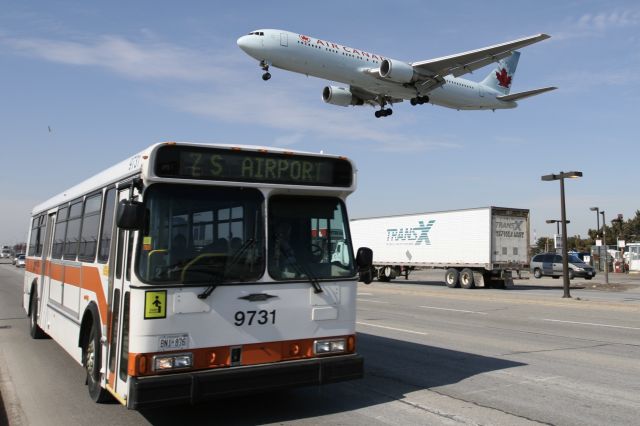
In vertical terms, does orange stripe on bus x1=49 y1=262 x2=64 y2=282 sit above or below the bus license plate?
above

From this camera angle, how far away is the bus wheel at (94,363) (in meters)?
5.80

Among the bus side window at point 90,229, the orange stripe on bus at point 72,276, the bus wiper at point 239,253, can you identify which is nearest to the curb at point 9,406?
the orange stripe on bus at point 72,276

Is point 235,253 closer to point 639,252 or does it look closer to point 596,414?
point 596,414

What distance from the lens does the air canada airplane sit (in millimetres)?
27891

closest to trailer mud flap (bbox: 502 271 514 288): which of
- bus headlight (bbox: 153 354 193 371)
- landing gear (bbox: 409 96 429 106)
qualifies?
landing gear (bbox: 409 96 429 106)

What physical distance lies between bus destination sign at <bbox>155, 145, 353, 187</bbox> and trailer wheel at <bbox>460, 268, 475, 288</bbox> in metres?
24.9

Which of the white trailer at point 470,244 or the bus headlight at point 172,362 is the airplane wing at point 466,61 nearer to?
the white trailer at point 470,244

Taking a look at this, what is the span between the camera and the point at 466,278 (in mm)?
29719

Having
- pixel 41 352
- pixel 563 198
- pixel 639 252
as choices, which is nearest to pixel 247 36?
pixel 563 198

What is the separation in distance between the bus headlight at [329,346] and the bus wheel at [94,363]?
223 cm

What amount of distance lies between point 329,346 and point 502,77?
139ft

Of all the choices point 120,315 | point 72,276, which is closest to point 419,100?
point 72,276

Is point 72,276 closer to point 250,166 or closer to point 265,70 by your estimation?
point 250,166

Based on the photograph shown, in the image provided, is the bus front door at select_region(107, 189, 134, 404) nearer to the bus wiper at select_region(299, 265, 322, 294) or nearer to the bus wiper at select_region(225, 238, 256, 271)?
the bus wiper at select_region(225, 238, 256, 271)
